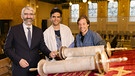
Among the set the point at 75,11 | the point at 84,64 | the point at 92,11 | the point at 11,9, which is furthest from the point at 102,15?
the point at 84,64

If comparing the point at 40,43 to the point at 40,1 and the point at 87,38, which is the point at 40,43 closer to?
the point at 87,38

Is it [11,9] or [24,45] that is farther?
[11,9]

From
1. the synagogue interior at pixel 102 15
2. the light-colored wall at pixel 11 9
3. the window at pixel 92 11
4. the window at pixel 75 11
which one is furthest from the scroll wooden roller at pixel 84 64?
the window at pixel 75 11

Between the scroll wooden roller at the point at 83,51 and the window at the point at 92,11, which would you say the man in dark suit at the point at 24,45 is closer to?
the scroll wooden roller at the point at 83,51

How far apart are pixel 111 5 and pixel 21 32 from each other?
13166 mm

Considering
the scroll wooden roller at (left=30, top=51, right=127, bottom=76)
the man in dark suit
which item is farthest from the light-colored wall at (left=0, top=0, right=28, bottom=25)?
the scroll wooden roller at (left=30, top=51, right=127, bottom=76)

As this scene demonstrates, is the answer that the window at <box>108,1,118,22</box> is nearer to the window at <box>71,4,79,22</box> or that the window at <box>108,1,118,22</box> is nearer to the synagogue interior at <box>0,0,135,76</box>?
the synagogue interior at <box>0,0,135,76</box>

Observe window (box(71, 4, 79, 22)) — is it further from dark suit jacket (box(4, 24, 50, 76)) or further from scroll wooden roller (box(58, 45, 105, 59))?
scroll wooden roller (box(58, 45, 105, 59))

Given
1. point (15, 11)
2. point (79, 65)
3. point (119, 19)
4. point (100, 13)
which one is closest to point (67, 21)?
point (100, 13)

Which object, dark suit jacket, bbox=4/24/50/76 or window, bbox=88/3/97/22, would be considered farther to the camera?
window, bbox=88/3/97/22

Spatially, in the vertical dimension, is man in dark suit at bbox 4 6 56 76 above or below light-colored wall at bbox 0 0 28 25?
below

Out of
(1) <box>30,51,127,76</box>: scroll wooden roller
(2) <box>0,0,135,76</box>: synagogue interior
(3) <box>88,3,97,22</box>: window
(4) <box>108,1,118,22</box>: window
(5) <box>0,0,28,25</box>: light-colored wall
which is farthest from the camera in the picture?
(3) <box>88,3,97,22</box>: window

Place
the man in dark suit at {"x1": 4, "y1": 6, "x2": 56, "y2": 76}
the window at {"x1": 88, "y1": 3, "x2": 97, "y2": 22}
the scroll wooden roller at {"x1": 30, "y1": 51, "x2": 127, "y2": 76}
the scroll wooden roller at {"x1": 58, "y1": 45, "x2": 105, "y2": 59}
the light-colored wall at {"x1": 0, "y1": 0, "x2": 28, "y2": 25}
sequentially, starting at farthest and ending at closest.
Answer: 1. the window at {"x1": 88, "y1": 3, "x2": 97, "y2": 22}
2. the light-colored wall at {"x1": 0, "y1": 0, "x2": 28, "y2": 25}
3. the man in dark suit at {"x1": 4, "y1": 6, "x2": 56, "y2": 76}
4. the scroll wooden roller at {"x1": 58, "y1": 45, "x2": 105, "y2": 59}
5. the scroll wooden roller at {"x1": 30, "y1": 51, "x2": 127, "y2": 76}

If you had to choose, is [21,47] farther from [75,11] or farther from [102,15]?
[75,11]
